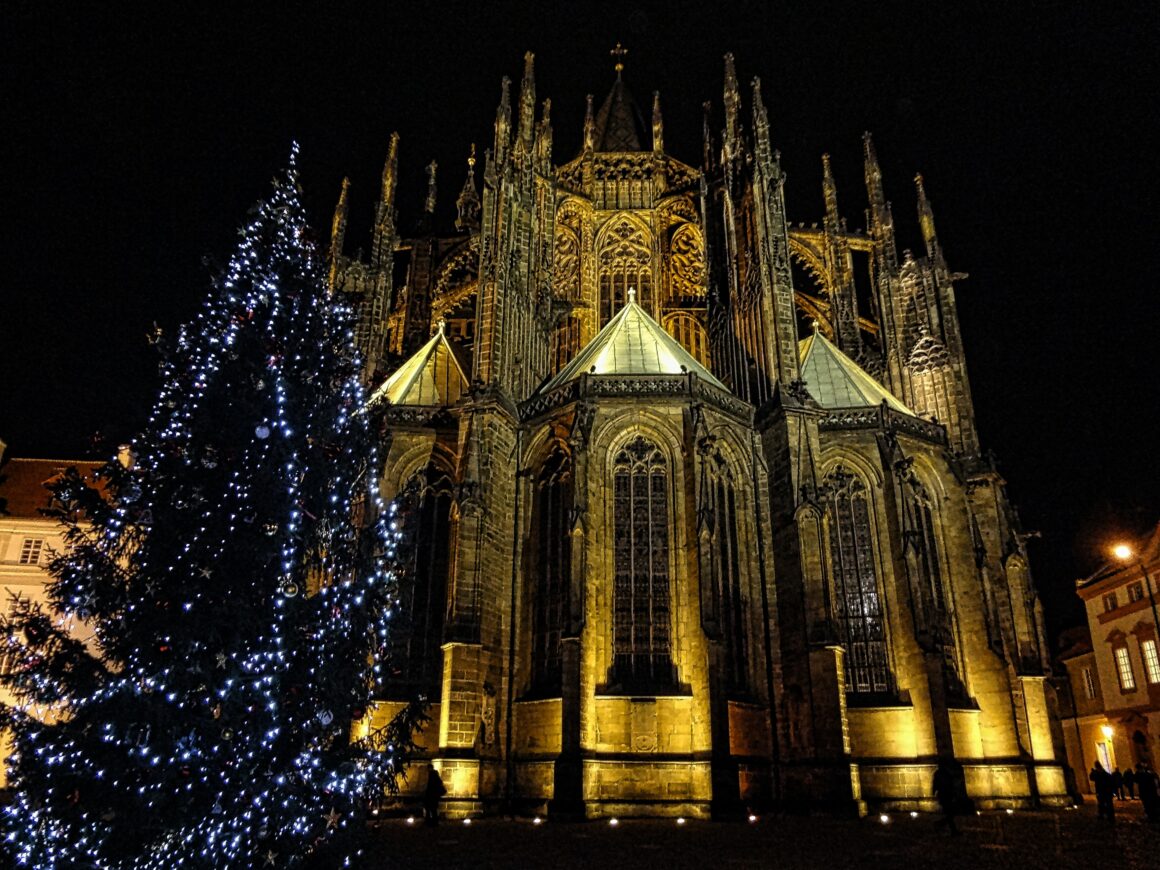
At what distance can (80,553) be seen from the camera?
9.36m

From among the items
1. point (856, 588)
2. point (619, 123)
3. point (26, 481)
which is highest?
point (619, 123)

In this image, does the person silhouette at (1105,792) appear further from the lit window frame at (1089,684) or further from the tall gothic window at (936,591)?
the lit window frame at (1089,684)

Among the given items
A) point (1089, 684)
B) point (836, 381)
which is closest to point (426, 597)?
point (836, 381)

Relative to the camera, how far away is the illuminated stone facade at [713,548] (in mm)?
20328

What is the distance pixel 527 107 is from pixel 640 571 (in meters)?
18.1

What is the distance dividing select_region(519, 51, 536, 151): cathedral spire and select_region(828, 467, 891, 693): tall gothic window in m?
16.3

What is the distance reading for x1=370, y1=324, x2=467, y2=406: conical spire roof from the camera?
27.4m

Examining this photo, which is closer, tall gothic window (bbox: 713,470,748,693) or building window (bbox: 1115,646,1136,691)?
tall gothic window (bbox: 713,470,748,693)

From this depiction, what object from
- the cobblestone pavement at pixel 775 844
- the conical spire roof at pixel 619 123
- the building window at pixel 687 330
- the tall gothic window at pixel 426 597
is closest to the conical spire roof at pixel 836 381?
the building window at pixel 687 330

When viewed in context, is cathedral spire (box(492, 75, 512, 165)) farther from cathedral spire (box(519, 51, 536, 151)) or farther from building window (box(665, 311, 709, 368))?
building window (box(665, 311, 709, 368))

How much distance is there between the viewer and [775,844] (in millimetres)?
13523

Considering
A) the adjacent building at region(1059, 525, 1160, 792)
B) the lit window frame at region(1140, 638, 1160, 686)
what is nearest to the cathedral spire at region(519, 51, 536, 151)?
the adjacent building at region(1059, 525, 1160, 792)

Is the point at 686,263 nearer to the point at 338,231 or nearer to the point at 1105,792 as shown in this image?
the point at 338,231

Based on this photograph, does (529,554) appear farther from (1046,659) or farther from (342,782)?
(1046,659)
